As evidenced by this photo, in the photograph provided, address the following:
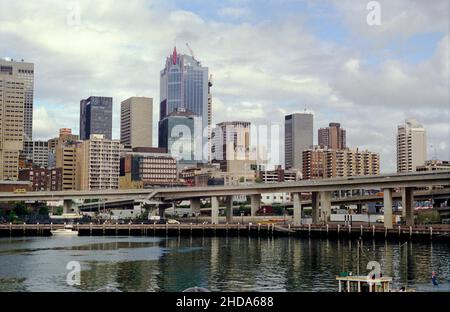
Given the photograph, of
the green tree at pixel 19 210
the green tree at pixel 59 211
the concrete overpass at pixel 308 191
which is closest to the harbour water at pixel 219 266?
the concrete overpass at pixel 308 191

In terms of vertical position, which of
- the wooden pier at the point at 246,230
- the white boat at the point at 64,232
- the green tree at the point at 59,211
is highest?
the green tree at the point at 59,211

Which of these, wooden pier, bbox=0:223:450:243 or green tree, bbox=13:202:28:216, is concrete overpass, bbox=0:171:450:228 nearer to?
green tree, bbox=13:202:28:216

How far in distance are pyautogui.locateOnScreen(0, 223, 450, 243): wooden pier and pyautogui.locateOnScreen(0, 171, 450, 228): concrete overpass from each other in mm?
4764

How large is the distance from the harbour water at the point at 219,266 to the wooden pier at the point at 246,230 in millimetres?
8634

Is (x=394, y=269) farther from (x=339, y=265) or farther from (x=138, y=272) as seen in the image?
(x=138, y=272)

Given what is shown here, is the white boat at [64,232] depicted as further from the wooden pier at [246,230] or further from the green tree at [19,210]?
the green tree at [19,210]

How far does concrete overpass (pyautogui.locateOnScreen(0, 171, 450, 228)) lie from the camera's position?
94.6 m

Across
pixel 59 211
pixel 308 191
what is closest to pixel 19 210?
pixel 59 211

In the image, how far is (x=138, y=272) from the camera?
1984 inches

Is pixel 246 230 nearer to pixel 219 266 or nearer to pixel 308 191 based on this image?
pixel 308 191

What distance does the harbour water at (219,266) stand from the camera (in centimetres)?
4231

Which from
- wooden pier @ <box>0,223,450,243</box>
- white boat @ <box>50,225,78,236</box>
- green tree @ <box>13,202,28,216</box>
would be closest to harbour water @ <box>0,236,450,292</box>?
wooden pier @ <box>0,223,450,243</box>
